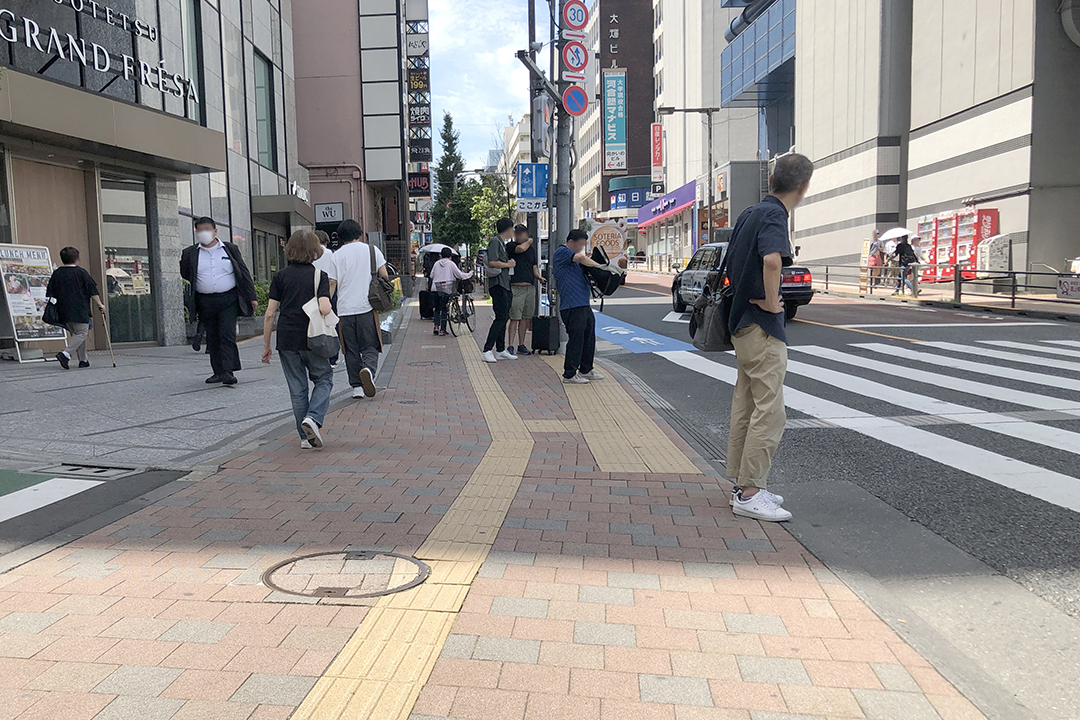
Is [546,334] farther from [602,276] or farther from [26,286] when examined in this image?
[26,286]

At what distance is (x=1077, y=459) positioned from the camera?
543 centimetres

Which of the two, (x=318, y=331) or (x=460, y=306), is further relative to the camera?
(x=460, y=306)

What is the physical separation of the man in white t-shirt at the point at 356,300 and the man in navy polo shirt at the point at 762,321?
4.39 meters

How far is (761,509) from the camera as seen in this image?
4.32 metres

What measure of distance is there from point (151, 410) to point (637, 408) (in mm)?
4488

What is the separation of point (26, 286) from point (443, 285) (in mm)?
6816

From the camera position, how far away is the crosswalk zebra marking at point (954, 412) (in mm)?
6047

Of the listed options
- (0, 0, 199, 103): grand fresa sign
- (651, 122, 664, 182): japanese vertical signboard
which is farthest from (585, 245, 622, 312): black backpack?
(651, 122, 664, 182): japanese vertical signboard

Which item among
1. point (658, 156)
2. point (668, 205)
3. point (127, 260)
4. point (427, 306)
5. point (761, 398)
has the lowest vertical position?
point (761, 398)

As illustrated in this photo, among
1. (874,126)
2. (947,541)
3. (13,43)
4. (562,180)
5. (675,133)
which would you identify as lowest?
(947,541)

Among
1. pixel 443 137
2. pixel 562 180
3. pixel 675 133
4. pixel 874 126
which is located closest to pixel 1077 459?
pixel 562 180

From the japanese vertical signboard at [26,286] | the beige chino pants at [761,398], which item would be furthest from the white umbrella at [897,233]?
the beige chino pants at [761,398]

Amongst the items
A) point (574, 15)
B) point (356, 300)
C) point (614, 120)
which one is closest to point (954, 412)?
point (356, 300)

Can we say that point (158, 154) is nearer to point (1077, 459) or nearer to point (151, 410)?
point (151, 410)
